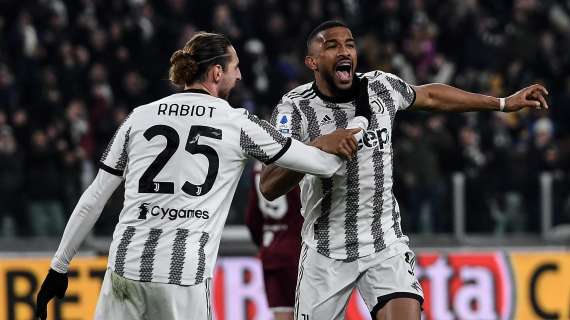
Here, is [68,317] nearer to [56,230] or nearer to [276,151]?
[56,230]

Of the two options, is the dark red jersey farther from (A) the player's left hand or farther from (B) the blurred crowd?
(B) the blurred crowd

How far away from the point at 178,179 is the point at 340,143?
0.86 metres

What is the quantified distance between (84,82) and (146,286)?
10977mm

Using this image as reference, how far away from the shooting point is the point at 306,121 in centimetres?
676

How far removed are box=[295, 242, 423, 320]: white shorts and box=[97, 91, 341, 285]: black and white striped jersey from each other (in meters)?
1.03

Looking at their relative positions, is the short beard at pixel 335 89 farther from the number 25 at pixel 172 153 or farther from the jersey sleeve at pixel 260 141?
the number 25 at pixel 172 153

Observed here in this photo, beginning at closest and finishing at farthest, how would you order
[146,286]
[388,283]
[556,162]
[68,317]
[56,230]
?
[146,286], [388,283], [68,317], [56,230], [556,162]

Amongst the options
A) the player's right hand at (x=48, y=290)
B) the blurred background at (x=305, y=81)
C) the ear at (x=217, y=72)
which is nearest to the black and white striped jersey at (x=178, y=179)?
the ear at (x=217, y=72)

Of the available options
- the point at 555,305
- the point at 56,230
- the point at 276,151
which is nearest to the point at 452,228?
the point at 555,305

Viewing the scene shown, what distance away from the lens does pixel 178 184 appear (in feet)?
18.8

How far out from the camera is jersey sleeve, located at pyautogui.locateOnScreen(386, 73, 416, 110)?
22.6 ft

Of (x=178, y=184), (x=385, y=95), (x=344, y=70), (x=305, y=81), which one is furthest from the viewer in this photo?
(x=305, y=81)

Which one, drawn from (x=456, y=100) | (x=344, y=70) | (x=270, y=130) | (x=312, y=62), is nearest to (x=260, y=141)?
(x=270, y=130)

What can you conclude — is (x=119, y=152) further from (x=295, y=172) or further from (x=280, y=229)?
(x=280, y=229)
